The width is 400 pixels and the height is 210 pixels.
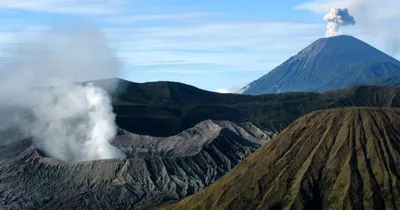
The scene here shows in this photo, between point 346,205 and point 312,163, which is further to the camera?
point 312,163

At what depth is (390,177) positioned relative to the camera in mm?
192750

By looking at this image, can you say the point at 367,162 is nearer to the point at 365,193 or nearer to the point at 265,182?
the point at 365,193

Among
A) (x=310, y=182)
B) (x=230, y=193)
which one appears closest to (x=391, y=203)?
(x=310, y=182)

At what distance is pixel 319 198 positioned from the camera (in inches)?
7510

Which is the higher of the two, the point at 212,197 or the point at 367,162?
the point at 367,162

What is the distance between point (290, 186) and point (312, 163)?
404 inches

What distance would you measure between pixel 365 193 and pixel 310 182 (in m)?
14.3

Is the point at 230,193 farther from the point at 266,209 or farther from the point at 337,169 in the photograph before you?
the point at 337,169

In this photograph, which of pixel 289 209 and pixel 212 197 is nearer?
pixel 289 209

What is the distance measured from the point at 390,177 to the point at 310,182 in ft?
66.6

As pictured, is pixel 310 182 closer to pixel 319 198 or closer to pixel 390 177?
pixel 319 198

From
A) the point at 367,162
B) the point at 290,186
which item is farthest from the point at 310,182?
the point at 367,162

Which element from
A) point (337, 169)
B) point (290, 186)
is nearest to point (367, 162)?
point (337, 169)

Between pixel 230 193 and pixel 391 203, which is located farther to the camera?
pixel 230 193
